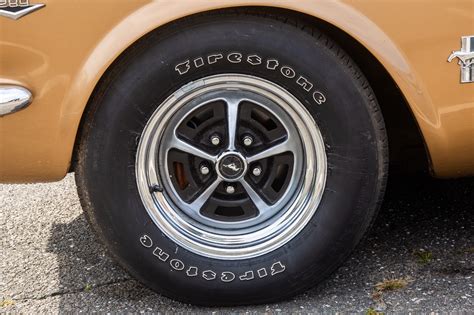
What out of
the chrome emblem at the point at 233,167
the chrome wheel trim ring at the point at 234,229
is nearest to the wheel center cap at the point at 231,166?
the chrome emblem at the point at 233,167

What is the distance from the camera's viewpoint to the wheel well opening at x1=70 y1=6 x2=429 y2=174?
2656mm

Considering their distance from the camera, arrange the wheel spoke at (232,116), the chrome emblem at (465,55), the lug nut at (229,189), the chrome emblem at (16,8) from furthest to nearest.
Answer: the lug nut at (229,189) → the wheel spoke at (232,116) → the chrome emblem at (465,55) → the chrome emblem at (16,8)

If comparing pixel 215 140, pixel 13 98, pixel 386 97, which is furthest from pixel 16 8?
pixel 386 97

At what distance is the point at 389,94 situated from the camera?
2926 millimetres

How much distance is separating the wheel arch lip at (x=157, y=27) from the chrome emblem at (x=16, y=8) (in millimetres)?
236

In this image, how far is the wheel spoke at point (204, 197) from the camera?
2863 mm

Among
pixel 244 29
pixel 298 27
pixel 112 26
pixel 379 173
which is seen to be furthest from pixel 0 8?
pixel 379 173

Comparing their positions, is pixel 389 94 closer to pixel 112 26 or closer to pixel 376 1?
pixel 376 1

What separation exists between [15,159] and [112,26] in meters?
0.58

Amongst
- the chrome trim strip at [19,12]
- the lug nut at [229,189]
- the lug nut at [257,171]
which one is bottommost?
the lug nut at [229,189]

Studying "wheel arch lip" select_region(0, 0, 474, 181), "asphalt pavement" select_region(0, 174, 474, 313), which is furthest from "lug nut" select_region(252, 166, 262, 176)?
"wheel arch lip" select_region(0, 0, 474, 181)

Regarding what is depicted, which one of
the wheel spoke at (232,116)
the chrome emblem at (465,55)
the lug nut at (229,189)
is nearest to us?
the chrome emblem at (465,55)

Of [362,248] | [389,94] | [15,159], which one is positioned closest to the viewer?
[15,159]

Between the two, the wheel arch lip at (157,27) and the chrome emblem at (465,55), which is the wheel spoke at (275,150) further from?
the chrome emblem at (465,55)
